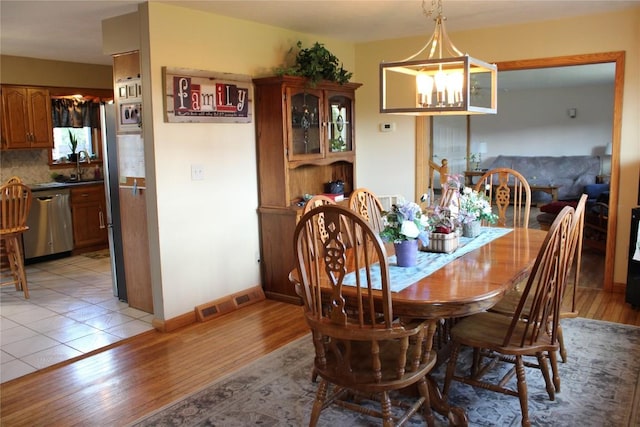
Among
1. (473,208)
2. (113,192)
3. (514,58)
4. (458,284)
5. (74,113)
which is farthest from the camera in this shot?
(74,113)

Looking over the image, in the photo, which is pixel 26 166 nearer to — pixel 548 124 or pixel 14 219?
pixel 14 219

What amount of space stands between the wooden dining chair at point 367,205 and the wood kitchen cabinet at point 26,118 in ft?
14.4

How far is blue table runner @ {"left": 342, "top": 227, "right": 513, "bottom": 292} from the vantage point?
237cm

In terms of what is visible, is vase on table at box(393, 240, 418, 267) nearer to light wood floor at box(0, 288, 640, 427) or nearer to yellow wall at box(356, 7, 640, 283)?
light wood floor at box(0, 288, 640, 427)

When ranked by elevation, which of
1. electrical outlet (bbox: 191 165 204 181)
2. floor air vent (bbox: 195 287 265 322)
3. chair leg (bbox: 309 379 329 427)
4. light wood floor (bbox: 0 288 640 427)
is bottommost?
light wood floor (bbox: 0 288 640 427)

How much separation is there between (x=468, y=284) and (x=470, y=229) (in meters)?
1.05

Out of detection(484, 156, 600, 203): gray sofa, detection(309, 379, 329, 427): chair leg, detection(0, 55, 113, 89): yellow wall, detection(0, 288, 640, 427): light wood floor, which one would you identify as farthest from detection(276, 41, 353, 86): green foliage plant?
detection(484, 156, 600, 203): gray sofa

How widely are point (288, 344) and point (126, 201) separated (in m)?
1.72

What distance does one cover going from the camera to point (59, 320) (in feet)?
13.9

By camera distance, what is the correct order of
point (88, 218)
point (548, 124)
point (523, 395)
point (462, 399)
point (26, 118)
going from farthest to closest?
point (548, 124)
point (88, 218)
point (26, 118)
point (462, 399)
point (523, 395)

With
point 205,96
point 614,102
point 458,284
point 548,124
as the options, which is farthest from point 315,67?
point 548,124

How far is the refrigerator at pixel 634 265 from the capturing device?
408 centimetres

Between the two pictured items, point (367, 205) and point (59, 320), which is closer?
point (367, 205)

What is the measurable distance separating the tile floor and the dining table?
198cm
